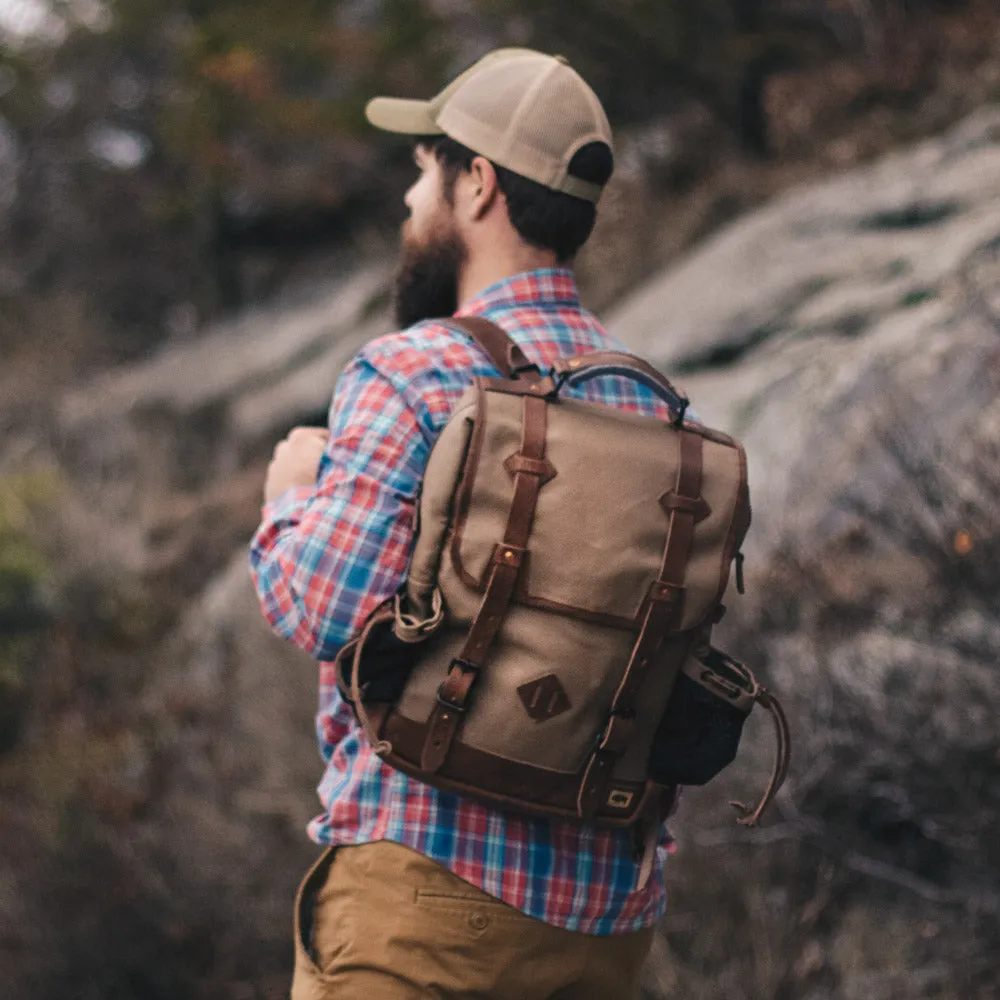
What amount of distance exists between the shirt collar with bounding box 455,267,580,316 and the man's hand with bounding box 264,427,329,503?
0.28 m

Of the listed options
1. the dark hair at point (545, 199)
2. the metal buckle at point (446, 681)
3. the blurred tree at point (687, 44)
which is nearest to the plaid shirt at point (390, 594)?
the metal buckle at point (446, 681)

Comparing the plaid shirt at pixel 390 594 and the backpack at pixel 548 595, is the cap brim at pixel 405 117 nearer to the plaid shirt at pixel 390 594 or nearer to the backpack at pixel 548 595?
the plaid shirt at pixel 390 594

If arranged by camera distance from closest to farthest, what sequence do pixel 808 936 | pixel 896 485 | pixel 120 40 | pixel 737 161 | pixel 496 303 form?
pixel 496 303 → pixel 808 936 → pixel 896 485 → pixel 737 161 → pixel 120 40

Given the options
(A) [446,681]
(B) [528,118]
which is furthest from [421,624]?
(B) [528,118]

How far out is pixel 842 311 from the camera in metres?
5.91

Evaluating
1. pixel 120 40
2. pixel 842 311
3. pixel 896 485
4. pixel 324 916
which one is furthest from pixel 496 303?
pixel 120 40

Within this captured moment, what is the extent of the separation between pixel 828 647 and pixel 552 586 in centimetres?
228

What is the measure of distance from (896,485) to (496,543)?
2492 millimetres

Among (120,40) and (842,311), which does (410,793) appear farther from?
(120,40)

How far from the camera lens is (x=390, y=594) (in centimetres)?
155

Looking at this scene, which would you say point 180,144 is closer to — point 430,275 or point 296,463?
point 430,275

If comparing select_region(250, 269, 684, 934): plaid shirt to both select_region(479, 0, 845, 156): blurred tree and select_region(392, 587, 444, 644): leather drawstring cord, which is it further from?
select_region(479, 0, 845, 156): blurred tree

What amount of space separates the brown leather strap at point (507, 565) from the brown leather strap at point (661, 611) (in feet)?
0.56

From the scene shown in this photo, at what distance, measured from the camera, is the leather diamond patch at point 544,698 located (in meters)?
1.49
